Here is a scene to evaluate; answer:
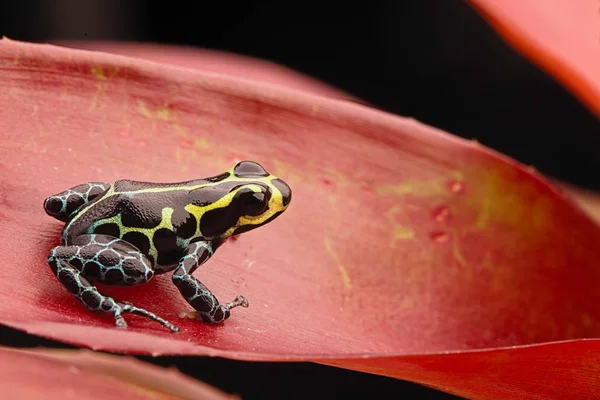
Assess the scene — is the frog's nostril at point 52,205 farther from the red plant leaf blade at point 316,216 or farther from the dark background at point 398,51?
the dark background at point 398,51

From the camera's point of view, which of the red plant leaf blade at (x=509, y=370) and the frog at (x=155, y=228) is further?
the frog at (x=155, y=228)

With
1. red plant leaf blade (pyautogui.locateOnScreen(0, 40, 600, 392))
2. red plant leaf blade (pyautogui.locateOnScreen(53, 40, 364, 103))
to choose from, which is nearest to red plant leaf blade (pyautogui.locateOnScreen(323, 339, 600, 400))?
red plant leaf blade (pyautogui.locateOnScreen(0, 40, 600, 392))

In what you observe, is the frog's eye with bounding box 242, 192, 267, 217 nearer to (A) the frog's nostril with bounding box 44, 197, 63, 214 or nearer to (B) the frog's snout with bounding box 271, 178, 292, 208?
(B) the frog's snout with bounding box 271, 178, 292, 208

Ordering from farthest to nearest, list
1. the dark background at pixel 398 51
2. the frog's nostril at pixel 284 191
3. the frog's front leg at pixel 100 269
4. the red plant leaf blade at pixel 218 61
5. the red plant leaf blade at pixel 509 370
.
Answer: the dark background at pixel 398 51, the red plant leaf blade at pixel 218 61, the frog's nostril at pixel 284 191, the frog's front leg at pixel 100 269, the red plant leaf blade at pixel 509 370

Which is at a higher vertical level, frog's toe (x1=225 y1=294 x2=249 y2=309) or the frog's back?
the frog's back

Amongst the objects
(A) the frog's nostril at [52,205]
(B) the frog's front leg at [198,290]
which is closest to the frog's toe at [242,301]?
(B) the frog's front leg at [198,290]
